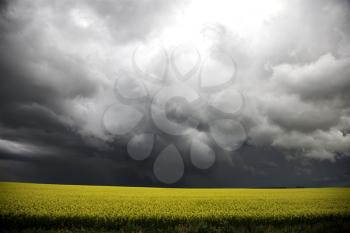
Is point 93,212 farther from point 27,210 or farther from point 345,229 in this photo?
point 345,229

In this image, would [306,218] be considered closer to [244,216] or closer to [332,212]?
[332,212]

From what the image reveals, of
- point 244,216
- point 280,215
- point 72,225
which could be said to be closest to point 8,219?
point 72,225

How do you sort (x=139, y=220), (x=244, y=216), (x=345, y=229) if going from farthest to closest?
(x=244, y=216) → (x=139, y=220) → (x=345, y=229)

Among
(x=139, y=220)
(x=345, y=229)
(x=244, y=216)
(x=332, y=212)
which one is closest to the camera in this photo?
(x=345, y=229)

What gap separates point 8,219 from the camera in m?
13.3

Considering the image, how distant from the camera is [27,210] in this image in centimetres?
1460

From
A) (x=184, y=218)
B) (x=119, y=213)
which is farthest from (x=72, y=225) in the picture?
(x=184, y=218)

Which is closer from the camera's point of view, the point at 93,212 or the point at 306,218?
the point at 93,212

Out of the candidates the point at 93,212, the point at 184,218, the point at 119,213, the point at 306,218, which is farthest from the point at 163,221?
the point at 306,218

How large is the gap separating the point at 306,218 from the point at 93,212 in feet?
39.9

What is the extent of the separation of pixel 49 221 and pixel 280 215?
12508 millimetres

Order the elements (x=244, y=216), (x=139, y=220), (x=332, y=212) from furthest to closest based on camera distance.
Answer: (x=332, y=212), (x=244, y=216), (x=139, y=220)

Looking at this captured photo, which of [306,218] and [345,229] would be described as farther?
[306,218]

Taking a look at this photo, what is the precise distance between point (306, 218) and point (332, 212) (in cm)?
264
